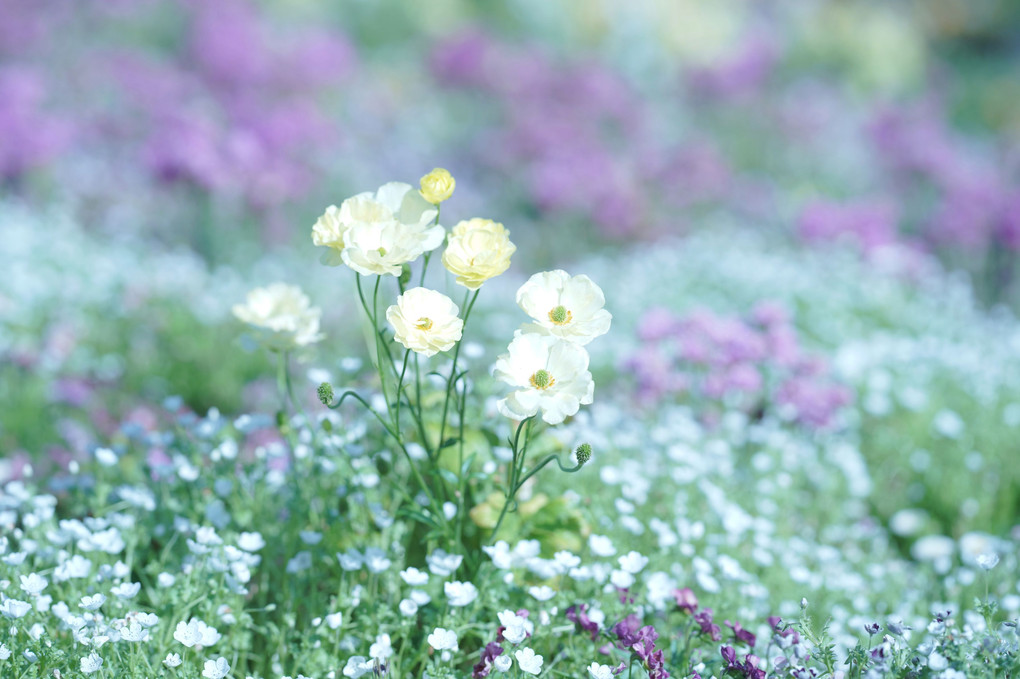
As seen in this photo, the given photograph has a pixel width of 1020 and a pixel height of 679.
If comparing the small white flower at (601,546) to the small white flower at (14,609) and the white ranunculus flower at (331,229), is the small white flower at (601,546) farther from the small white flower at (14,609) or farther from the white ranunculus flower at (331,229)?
the small white flower at (14,609)

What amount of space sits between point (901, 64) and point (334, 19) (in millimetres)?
10231

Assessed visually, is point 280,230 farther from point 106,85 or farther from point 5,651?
point 5,651

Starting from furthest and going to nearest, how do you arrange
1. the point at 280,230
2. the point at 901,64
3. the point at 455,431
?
the point at 901,64
the point at 280,230
the point at 455,431

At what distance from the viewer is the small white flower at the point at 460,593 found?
1905 millimetres

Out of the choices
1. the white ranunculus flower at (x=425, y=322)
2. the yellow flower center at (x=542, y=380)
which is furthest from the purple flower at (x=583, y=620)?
the white ranunculus flower at (x=425, y=322)

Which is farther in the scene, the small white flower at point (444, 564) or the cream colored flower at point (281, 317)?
the cream colored flower at point (281, 317)

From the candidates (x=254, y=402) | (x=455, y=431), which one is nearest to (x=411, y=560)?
(x=455, y=431)

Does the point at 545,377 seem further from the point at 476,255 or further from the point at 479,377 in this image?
the point at 479,377

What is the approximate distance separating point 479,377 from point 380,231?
44.3 inches

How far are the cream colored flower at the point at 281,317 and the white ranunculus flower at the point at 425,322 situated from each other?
0.56 meters

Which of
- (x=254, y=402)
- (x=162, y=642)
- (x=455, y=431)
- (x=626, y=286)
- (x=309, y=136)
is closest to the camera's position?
(x=162, y=642)

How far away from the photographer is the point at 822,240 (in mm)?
7211

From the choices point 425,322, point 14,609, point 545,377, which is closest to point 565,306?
point 545,377

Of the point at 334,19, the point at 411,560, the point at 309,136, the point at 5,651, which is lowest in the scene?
the point at 334,19
